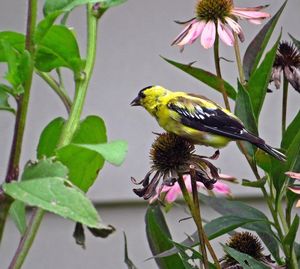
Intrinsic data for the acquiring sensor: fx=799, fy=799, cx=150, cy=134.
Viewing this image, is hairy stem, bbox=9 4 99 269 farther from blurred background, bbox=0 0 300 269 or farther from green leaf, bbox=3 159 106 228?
blurred background, bbox=0 0 300 269

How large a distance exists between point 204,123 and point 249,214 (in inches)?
7.0

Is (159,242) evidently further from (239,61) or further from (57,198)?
(57,198)

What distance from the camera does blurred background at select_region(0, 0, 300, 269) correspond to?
7.52 feet

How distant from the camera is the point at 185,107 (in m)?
0.98

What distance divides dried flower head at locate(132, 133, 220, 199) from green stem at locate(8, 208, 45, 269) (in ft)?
0.46

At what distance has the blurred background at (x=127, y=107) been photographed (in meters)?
2.29

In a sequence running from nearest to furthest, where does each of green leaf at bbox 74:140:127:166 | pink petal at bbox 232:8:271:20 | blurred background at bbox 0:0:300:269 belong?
green leaf at bbox 74:140:127:166 < pink petal at bbox 232:8:271:20 < blurred background at bbox 0:0:300:269

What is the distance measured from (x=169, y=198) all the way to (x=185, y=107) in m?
0.20

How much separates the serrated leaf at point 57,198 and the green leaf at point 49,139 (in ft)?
1.08

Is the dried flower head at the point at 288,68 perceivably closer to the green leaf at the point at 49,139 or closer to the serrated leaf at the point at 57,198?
the green leaf at the point at 49,139

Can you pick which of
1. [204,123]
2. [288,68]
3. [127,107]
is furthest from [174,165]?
[127,107]

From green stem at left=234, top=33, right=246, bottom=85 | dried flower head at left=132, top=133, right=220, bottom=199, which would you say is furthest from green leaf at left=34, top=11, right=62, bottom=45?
green stem at left=234, top=33, right=246, bottom=85

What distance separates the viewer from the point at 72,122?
36.0 inches

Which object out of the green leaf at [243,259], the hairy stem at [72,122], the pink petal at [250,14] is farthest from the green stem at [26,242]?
the pink petal at [250,14]
